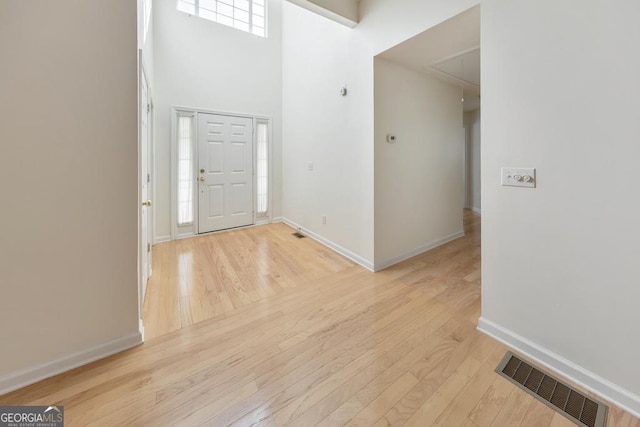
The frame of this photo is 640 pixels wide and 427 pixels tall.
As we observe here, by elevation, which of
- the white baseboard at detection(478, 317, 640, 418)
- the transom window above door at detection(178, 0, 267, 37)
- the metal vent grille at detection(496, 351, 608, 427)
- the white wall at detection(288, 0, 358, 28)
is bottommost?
the metal vent grille at detection(496, 351, 608, 427)

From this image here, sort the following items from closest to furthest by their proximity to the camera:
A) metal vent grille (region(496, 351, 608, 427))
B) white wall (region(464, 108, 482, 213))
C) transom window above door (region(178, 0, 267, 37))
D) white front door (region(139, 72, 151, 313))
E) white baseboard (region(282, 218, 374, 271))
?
1. metal vent grille (region(496, 351, 608, 427))
2. white front door (region(139, 72, 151, 313))
3. white baseboard (region(282, 218, 374, 271))
4. transom window above door (region(178, 0, 267, 37))
5. white wall (region(464, 108, 482, 213))

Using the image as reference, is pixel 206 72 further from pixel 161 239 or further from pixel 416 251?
pixel 416 251

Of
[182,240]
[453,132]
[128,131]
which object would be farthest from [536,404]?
[182,240]

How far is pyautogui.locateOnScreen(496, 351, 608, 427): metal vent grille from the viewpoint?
4.04 feet

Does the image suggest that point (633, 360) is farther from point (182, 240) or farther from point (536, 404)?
point (182, 240)

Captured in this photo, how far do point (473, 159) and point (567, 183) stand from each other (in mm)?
5266

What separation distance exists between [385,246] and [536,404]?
1.84 metres

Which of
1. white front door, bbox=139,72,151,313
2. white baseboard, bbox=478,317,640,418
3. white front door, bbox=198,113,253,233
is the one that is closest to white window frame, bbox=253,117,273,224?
white front door, bbox=198,113,253,233

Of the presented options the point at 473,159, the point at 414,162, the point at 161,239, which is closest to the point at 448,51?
the point at 414,162

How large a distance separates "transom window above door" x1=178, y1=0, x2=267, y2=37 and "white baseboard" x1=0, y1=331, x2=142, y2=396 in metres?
4.75

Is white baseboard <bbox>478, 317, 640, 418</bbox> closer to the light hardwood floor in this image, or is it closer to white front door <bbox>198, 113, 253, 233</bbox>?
the light hardwood floor

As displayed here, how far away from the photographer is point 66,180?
1.46 metres

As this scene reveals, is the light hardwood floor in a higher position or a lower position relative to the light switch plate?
lower

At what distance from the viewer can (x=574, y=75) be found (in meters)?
1.38
